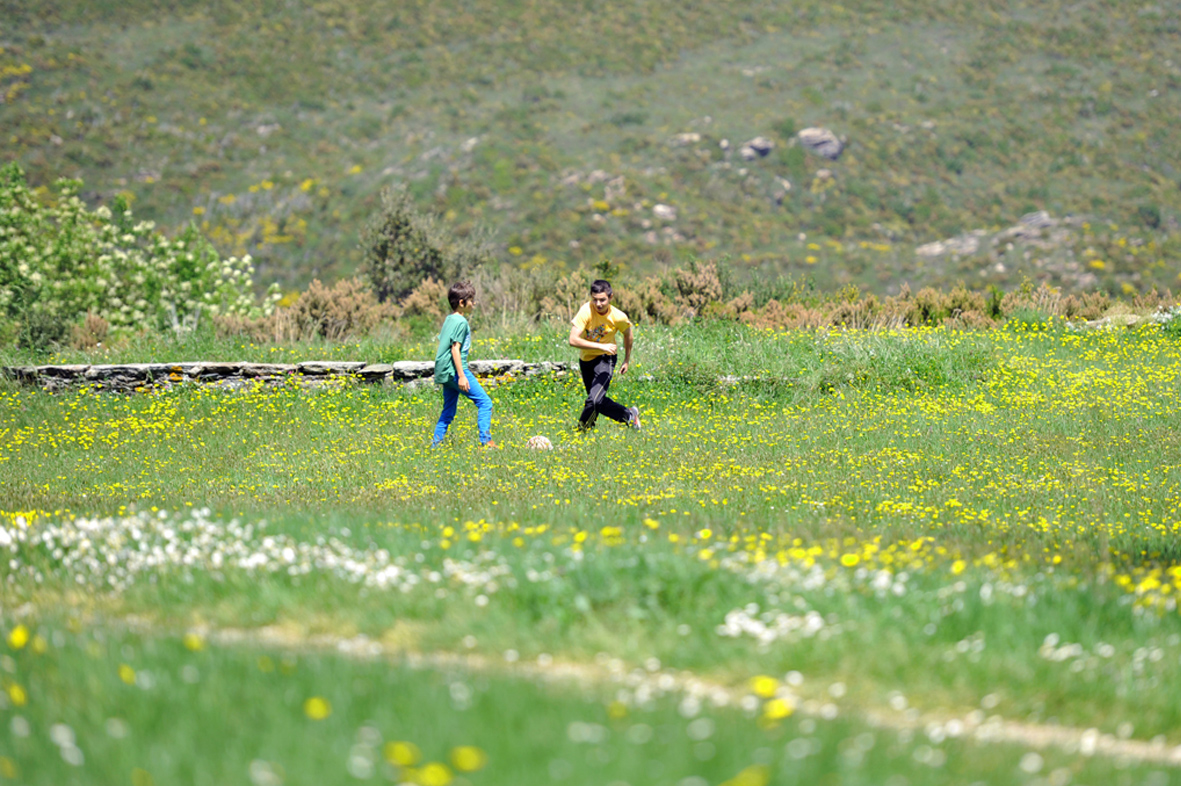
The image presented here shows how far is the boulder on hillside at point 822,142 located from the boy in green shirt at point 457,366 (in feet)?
144

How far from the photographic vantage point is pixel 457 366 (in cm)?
1051

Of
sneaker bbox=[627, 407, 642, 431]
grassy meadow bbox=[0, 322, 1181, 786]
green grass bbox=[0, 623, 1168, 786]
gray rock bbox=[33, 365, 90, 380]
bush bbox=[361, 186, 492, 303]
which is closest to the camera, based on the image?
green grass bbox=[0, 623, 1168, 786]

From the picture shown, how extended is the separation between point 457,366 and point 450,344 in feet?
0.88

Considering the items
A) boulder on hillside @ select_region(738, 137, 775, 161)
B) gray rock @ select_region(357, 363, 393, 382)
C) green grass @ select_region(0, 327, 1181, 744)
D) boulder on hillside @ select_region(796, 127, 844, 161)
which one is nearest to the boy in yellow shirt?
green grass @ select_region(0, 327, 1181, 744)

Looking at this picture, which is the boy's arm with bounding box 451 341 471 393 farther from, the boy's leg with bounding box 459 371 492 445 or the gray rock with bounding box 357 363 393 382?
the gray rock with bounding box 357 363 393 382

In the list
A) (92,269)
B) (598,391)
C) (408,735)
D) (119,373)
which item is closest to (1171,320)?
(598,391)

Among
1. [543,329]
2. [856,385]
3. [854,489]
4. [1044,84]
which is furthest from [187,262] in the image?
[1044,84]

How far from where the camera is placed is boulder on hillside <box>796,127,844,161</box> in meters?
50.9

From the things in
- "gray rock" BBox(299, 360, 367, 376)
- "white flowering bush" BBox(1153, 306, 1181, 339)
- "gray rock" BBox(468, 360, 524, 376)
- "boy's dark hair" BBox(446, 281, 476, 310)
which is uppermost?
"boy's dark hair" BBox(446, 281, 476, 310)

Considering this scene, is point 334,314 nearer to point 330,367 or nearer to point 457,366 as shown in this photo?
point 330,367

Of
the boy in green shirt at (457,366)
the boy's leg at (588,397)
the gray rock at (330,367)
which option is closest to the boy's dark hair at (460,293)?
the boy in green shirt at (457,366)

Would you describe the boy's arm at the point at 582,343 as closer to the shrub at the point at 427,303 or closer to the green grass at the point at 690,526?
the green grass at the point at 690,526

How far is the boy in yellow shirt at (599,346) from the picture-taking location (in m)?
10.8

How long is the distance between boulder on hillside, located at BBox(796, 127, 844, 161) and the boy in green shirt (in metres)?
44.0
